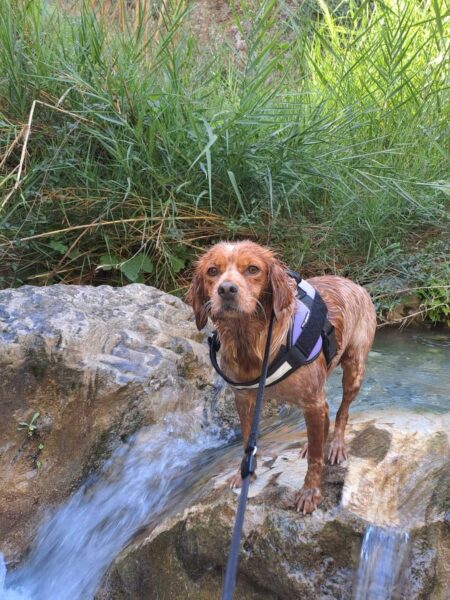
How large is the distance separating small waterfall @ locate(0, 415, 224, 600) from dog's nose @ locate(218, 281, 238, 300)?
1.05 metres

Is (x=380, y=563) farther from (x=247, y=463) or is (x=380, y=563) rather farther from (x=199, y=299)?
(x=199, y=299)

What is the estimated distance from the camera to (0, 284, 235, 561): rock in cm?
324

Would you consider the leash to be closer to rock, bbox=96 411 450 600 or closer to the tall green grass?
rock, bbox=96 411 450 600

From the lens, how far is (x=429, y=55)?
212 inches

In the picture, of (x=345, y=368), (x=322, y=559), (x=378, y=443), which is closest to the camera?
(x=322, y=559)

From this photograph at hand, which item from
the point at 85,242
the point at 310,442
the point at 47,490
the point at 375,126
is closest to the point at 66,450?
the point at 47,490

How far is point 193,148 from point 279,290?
267 cm

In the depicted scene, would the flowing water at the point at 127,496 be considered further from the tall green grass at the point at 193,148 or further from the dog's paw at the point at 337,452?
the tall green grass at the point at 193,148

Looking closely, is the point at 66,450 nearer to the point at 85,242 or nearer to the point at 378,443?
the point at 378,443

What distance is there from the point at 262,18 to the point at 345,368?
8.14 feet

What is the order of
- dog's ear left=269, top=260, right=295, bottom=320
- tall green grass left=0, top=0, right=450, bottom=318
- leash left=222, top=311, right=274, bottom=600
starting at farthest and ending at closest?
tall green grass left=0, top=0, right=450, bottom=318
dog's ear left=269, top=260, right=295, bottom=320
leash left=222, top=311, right=274, bottom=600

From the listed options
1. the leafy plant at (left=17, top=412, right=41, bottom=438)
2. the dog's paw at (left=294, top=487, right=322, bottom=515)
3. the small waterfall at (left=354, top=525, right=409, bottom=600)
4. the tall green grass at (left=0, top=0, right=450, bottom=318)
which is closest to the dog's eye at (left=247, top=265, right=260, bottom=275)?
the dog's paw at (left=294, top=487, right=322, bottom=515)

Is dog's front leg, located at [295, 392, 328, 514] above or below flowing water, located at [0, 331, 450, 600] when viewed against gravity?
above

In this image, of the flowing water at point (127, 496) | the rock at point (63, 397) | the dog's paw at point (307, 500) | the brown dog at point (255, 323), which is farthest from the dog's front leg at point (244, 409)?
the rock at point (63, 397)
